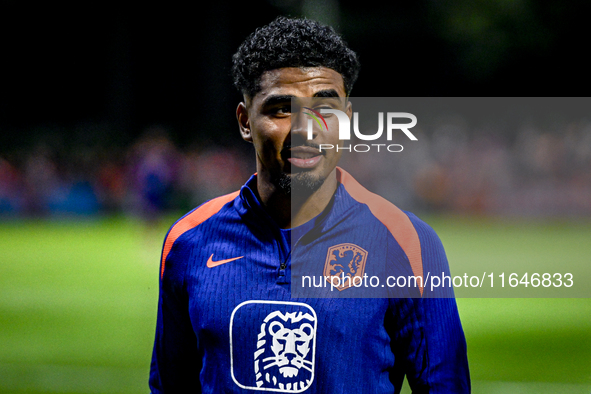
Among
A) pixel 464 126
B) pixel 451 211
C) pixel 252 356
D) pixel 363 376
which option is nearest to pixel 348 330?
pixel 363 376

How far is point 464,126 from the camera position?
19.6 meters

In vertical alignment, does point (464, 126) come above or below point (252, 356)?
above

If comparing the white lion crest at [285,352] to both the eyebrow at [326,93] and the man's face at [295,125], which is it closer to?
the man's face at [295,125]

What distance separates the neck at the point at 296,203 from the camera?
7.36 ft

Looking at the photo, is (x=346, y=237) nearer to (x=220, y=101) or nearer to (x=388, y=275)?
(x=388, y=275)

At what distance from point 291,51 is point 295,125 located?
0.28 m

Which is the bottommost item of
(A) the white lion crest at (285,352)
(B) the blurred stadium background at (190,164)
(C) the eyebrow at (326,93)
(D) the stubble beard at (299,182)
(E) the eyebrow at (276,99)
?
A: (A) the white lion crest at (285,352)

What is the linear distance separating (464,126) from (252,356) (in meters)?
18.6

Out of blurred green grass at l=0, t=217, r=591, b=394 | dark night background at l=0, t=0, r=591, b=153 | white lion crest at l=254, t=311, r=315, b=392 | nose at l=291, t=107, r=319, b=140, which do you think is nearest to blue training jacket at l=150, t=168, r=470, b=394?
white lion crest at l=254, t=311, r=315, b=392

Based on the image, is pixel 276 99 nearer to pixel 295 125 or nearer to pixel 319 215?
pixel 295 125

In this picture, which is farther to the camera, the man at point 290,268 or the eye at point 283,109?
the eye at point 283,109

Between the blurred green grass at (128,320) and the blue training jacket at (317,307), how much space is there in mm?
3539

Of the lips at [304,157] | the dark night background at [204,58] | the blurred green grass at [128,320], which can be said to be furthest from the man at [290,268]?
the dark night background at [204,58]

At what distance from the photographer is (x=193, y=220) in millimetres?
2373
